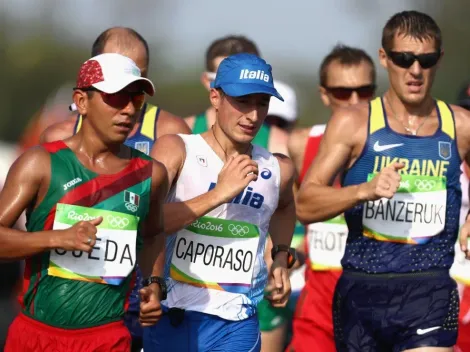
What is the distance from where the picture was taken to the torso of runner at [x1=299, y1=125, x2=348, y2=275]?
32.9 feet

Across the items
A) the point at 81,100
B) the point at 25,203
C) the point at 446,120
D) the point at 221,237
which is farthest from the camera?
the point at 446,120

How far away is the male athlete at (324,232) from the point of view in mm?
9688

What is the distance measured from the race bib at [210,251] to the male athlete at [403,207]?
0.70m

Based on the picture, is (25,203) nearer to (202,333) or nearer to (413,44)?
(202,333)

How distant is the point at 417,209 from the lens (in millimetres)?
8180

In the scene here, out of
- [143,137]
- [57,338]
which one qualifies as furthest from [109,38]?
[57,338]

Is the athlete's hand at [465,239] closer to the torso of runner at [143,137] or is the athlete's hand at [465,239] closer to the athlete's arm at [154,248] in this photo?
the athlete's arm at [154,248]

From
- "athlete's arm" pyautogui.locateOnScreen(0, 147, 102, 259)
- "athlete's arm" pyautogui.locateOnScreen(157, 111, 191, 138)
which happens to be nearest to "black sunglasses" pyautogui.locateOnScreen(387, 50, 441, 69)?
"athlete's arm" pyautogui.locateOnScreen(157, 111, 191, 138)

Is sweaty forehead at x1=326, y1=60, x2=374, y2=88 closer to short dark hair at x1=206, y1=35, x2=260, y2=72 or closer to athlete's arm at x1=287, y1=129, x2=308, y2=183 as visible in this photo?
athlete's arm at x1=287, y1=129, x2=308, y2=183

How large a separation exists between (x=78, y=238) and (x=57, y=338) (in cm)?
71

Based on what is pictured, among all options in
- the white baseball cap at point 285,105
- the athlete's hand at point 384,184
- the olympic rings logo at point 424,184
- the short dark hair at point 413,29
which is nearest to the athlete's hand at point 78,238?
the athlete's hand at point 384,184

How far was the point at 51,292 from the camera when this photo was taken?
671 cm

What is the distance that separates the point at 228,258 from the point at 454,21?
120 feet

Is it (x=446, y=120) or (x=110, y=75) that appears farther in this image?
(x=446, y=120)
